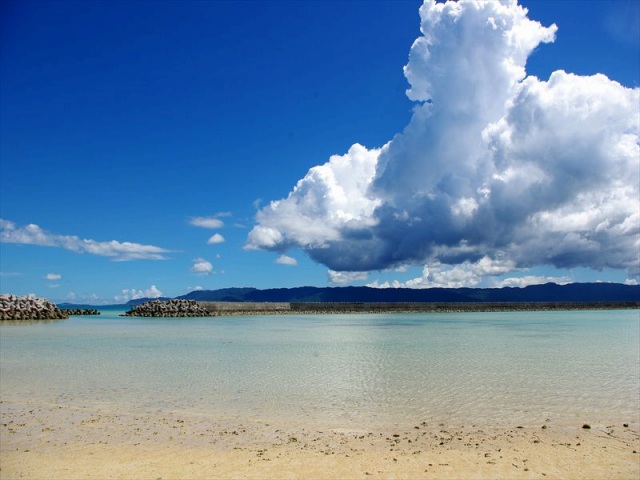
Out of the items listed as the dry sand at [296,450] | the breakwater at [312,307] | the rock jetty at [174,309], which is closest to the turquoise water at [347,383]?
the dry sand at [296,450]

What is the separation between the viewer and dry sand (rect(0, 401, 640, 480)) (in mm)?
7773

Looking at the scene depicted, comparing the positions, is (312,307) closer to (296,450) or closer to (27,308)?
(27,308)

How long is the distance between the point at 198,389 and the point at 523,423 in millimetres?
9895

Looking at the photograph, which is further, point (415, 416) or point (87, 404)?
point (87, 404)

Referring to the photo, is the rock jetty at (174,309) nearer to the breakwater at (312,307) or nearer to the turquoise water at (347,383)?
the breakwater at (312,307)

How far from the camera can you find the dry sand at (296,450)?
7.77m

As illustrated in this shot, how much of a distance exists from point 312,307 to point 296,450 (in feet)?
335

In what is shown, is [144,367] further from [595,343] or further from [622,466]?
[595,343]

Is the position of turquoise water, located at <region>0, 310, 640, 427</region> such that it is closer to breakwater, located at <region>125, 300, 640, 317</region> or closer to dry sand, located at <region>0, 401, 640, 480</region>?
dry sand, located at <region>0, 401, 640, 480</region>

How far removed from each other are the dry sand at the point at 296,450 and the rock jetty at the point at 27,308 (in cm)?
6334

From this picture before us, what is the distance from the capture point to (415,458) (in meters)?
8.37

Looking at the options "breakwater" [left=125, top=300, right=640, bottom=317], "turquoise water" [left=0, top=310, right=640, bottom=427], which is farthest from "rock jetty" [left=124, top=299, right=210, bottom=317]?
"turquoise water" [left=0, top=310, right=640, bottom=427]

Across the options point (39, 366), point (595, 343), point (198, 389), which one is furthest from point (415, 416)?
point (595, 343)

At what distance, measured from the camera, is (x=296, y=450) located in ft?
29.3
